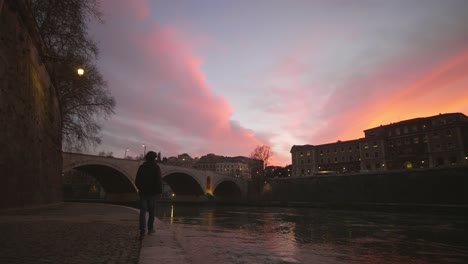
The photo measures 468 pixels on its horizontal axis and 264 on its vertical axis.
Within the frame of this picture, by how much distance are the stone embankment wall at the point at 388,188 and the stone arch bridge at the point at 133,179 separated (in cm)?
1245

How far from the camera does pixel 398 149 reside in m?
83.1

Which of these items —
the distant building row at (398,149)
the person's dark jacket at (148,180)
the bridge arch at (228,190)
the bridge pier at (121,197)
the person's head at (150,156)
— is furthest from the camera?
the bridge arch at (228,190)

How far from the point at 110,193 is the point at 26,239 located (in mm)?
59684

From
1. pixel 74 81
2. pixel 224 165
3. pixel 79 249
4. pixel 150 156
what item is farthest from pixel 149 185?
pixel 224 165

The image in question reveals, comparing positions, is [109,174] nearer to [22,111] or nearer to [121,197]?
[121,197]

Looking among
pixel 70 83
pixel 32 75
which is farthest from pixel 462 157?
pixel 32 75

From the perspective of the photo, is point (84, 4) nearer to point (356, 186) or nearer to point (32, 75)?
point (32, 75)

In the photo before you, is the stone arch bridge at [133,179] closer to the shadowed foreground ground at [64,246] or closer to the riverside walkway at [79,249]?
the shadowed foreground ground at [64,246]

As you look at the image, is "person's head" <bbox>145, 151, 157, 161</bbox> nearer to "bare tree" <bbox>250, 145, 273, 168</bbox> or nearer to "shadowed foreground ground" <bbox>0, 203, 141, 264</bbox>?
"shadowed foreground ground" <bbox>0, 203, 141, 264</bbox>

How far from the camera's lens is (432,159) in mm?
74312

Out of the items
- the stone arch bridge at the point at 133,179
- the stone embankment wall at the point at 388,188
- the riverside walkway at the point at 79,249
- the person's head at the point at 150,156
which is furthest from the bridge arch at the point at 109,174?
the riverside walkway at the point at 79,249

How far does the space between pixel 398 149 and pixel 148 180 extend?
86916 millimetres

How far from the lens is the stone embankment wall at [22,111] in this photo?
9117 mm

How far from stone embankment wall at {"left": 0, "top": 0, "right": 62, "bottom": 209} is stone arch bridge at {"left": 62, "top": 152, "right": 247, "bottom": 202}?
26.8m
